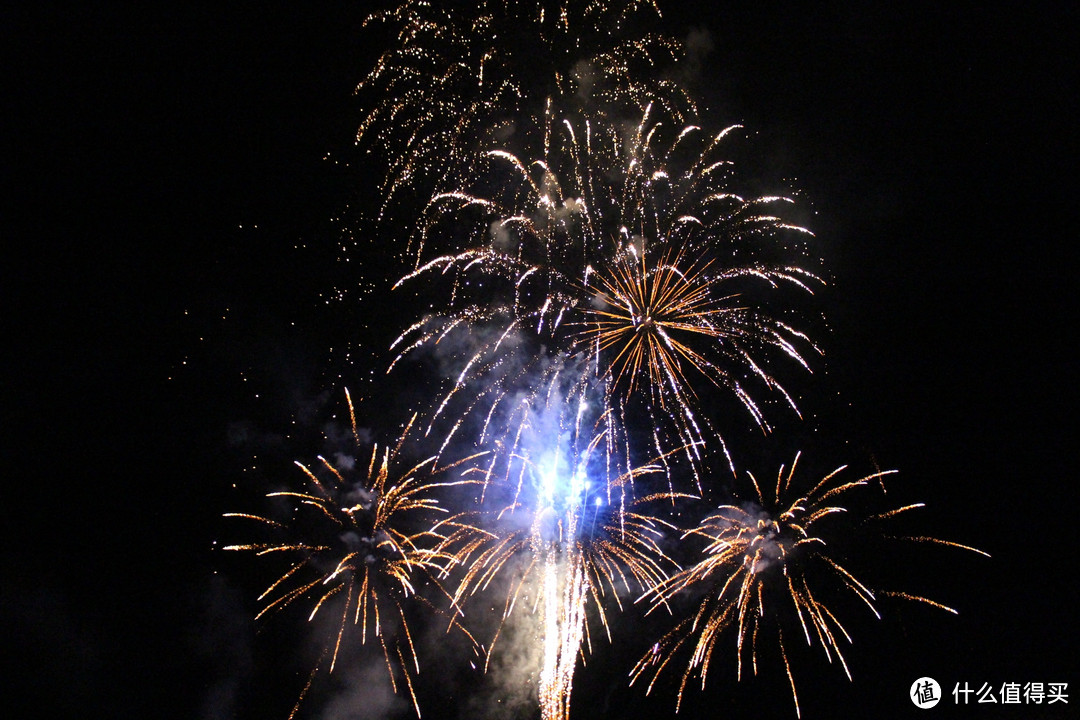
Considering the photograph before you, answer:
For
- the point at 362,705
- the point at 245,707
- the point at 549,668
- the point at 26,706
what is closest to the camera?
the point at 549,668

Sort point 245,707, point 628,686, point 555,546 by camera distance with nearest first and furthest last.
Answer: point 555,546, point 245,707, point 628,686

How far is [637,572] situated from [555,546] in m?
2.93

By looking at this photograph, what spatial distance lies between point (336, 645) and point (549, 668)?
71.3 feet

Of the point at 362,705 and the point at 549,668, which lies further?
the point at 362,705

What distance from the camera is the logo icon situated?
15.0 m

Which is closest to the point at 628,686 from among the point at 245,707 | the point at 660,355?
the point at 245,707

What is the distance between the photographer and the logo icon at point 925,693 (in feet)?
49.2

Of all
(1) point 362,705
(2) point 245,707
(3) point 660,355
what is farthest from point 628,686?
(3) point 660,355

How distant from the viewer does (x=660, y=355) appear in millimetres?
13039

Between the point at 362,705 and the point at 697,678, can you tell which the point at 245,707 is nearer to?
the point at 362,705

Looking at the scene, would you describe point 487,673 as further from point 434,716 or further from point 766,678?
point 766,678

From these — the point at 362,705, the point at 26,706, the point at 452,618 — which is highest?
the point at 452,618

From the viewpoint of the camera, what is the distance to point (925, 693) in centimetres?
1538

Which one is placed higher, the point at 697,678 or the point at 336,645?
the point at 697,678
